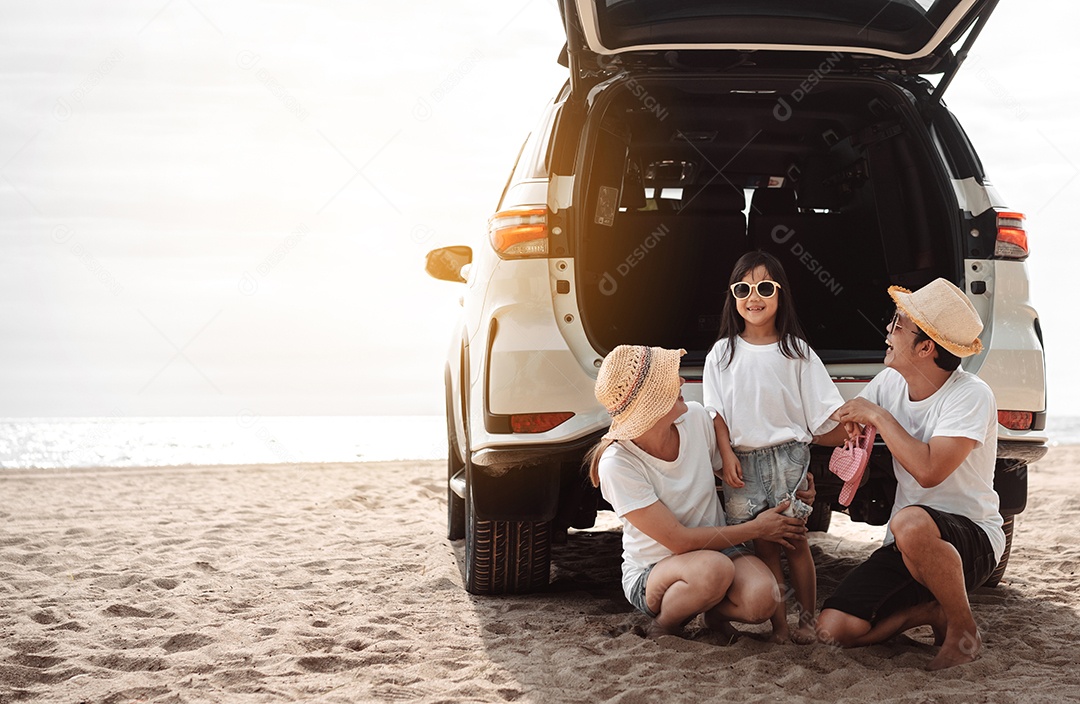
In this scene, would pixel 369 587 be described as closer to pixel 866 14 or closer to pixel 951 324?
pixel 951 324

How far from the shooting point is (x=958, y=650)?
3123 millimetres

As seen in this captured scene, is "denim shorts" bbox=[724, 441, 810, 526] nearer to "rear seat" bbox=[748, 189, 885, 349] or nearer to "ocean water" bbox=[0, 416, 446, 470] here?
"rear seat" bbox=[748, 189, 885, 349]

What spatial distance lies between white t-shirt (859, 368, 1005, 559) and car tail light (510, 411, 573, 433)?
1.13m

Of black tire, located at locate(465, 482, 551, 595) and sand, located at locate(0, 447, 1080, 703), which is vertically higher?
black tire, located at locate(465, 482, 551, 595)

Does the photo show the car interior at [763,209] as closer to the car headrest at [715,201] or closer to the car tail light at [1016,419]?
the car headrest at [715,201]

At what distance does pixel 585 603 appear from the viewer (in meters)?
4.04

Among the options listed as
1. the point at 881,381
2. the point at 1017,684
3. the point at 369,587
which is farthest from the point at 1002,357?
the point at 369,587

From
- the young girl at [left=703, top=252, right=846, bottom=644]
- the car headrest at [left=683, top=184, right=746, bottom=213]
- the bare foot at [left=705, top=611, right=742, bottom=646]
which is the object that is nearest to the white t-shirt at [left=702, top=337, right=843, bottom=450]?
the young girl at [left=703, top=252, right=846, bottom=644]

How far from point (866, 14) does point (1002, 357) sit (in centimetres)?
133

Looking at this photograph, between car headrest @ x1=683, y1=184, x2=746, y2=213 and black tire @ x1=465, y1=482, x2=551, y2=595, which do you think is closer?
black tire @ x1=465, y1=482, x2=551, y2=595

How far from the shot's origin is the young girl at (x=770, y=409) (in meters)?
3.33

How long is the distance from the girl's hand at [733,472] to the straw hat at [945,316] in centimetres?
74

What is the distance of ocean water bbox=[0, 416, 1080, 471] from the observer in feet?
44.5

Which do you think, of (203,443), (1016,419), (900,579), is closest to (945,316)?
(1016,419)
